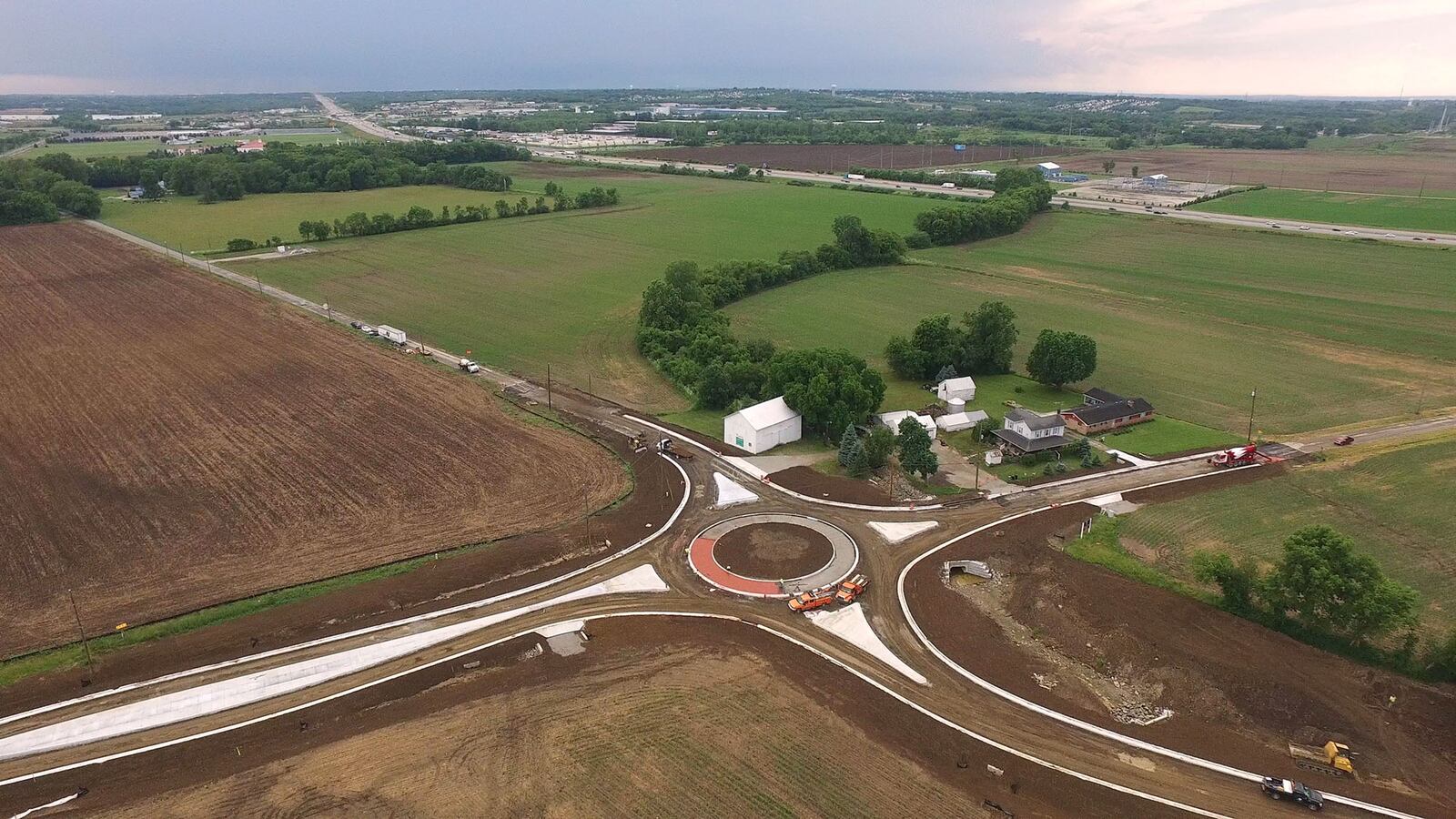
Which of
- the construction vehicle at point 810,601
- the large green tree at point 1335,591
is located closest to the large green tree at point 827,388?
the construction vehicle at point 810,601

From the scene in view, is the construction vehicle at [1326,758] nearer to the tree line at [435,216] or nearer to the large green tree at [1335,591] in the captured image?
the large green tree at [1335,591]

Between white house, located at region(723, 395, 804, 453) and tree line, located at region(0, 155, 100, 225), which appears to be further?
tree line, located at region(0, 155, 100, 225)

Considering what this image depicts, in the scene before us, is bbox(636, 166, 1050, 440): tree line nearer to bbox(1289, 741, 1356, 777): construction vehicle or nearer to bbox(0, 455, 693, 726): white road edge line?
bbox(0, 455, 693, 726): white road edge line

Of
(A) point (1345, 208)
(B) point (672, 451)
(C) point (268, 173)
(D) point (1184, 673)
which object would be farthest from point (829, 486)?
(C) point (268, 173)

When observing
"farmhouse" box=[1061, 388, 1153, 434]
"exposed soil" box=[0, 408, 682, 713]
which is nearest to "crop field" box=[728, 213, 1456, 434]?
"farmhouse" box=[1061, 388, 1153, 434]

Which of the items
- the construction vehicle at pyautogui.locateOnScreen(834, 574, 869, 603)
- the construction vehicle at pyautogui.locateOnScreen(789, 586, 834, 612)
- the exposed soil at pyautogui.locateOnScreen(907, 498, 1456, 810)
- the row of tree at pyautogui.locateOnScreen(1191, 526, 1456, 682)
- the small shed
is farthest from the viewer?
the small shed
